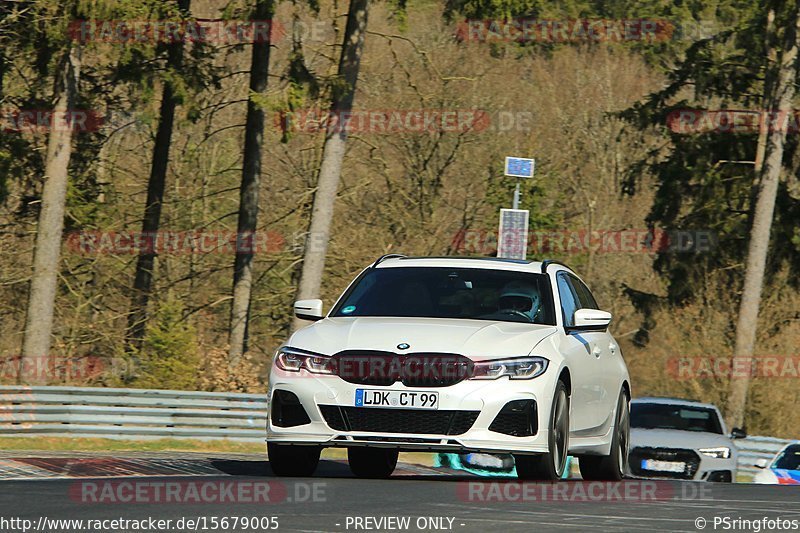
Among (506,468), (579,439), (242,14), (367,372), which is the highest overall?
(242,14)

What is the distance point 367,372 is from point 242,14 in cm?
1810

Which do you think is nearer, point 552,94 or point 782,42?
point 782,42

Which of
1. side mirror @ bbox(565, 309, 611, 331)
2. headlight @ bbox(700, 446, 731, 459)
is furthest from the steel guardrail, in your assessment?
side mirror @ bbox(565, 309, 611, 331)

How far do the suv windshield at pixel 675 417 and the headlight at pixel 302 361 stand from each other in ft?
35.5

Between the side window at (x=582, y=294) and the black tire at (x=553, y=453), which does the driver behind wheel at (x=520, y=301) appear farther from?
the side window at (x=582, y=294)

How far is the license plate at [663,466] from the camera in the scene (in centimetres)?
1994

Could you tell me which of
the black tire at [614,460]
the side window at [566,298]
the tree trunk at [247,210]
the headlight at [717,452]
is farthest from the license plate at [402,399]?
the tree trunk at [247,210]

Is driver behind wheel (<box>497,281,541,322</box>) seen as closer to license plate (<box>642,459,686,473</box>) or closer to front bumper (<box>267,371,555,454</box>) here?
front bumper (<box>267,371,555,454</box>)

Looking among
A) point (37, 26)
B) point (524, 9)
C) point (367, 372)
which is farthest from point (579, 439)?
point (524, 9)

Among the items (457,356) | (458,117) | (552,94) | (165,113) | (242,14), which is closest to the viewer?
(457,356)

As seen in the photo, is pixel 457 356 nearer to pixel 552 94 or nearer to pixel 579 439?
pixel 579 439

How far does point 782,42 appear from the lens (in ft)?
116

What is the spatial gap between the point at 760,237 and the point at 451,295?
906 inches

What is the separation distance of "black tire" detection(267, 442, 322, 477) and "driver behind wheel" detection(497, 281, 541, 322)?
1.87 m
